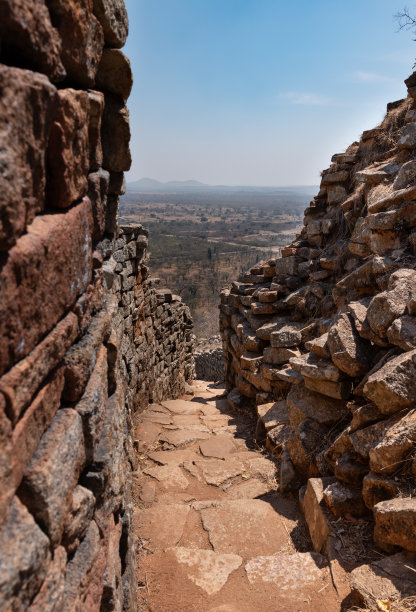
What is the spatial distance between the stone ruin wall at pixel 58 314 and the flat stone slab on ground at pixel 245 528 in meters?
1.16

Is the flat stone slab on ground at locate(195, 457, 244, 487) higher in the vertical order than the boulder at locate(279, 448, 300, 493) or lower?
lower

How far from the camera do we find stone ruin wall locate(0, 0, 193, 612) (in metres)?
1.09

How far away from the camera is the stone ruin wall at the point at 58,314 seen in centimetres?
109

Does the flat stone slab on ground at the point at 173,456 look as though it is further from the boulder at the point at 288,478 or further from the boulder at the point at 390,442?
the boulder at the point at 390,442

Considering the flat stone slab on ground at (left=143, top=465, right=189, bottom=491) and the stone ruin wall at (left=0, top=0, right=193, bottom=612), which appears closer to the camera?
the stone ruin wall at (left=0, top=0, right=193, bottom=612)

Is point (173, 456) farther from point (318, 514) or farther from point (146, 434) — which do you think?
point (318, 514)

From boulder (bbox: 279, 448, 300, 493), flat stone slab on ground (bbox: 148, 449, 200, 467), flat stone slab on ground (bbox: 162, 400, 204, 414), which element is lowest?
flat stone slab on ground (bbox: 162, 400, 204, 414)

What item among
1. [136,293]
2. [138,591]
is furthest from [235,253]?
[138,591]

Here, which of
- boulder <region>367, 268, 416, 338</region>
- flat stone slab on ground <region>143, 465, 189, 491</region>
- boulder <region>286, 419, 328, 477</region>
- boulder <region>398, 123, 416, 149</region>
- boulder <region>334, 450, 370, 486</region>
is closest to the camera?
boulder <region>334, 450, 370, 486</region>

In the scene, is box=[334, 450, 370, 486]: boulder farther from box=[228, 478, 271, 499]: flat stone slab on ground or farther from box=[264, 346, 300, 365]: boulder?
box=[264, 346, 300, 365]: boulder

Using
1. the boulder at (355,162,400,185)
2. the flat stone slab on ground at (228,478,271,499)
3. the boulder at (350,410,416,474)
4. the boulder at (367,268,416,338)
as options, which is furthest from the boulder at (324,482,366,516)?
the boulder at (355,162,400,185)

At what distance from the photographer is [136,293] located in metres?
6.92

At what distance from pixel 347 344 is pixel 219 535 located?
2039mm

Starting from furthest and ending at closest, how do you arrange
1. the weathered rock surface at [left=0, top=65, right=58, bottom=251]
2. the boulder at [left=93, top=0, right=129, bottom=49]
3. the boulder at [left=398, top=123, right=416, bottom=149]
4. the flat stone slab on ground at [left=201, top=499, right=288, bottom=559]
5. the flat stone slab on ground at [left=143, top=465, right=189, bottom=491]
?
1. the boulder at [left=398, top=123, right=416, bottom=149]
2. the flat stone slab on ground at [left=143, top=465, right=189, bottom=491]
3. the flat stone slab on ground at [left=201, top=499, right=288, bottom=559]
4. the boulder at [left=93, top=0, right=129, bottom=49]
5. the weathered rock surface at [left=0, top=65, right=58, bottom=251]
